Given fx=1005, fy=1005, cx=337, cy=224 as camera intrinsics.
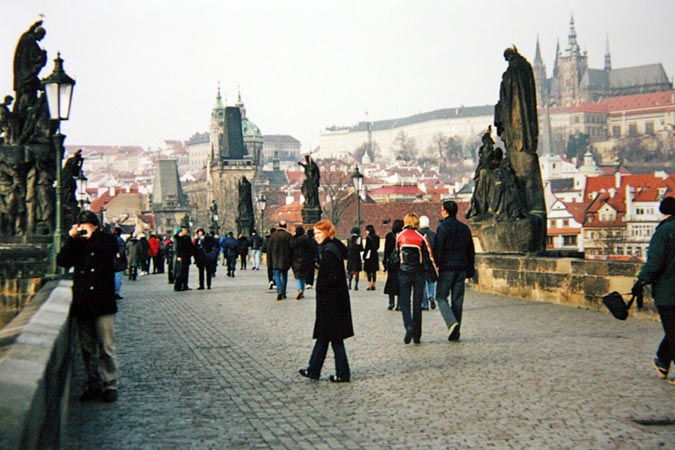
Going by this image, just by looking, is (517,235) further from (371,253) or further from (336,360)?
(336,360)

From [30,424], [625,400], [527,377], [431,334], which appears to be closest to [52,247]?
[431,334]

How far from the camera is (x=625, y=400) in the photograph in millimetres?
7141

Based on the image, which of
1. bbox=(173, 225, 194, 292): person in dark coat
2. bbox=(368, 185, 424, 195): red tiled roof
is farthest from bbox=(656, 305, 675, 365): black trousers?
bbox=(368, 185, 424, 195): red tiled roof

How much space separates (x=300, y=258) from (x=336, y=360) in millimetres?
10636

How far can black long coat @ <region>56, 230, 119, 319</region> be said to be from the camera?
765cm

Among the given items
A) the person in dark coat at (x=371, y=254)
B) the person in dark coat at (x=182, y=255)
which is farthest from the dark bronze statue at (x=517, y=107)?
Result: the person in dark coat at (x=182, y=255)

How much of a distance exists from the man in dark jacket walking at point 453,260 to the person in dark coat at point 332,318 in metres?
2.54

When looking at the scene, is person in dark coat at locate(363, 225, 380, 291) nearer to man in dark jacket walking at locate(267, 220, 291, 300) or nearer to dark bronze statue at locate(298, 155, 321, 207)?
man in dark jacket walking at locate(267, 220, 291, 300)

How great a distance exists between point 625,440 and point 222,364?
4601 millimetres

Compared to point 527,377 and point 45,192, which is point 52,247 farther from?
point 527,377

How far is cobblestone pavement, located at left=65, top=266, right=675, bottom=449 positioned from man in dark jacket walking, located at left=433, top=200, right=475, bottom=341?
0.49 meters

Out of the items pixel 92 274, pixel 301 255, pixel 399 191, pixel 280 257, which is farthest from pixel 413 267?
pixel 399 191

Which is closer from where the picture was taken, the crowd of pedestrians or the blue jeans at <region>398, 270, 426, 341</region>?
the crowd of pedestrians

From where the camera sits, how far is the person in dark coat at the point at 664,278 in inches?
303
